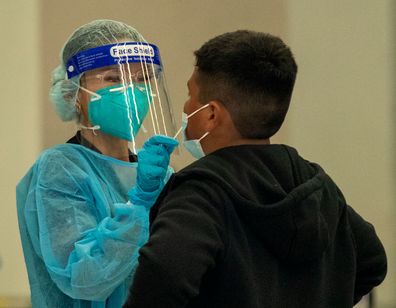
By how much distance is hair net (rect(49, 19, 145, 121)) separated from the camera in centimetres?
160

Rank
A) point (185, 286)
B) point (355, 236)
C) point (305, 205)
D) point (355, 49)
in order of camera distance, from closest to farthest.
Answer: point (185, 286), point (305, 205), point (355, 236), point (355, 49)

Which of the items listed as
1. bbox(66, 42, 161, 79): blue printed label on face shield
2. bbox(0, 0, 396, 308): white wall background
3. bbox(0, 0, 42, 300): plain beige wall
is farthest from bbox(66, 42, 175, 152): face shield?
bbox(0, 0, 42, 300): plain beige wall

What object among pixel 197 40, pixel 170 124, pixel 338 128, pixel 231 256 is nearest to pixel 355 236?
pixel 231 256

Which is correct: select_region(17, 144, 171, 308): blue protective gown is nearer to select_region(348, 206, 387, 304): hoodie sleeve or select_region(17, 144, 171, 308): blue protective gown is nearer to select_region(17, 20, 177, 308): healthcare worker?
select_region(17, 20, 177, 308): healthcare worker

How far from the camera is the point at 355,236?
49.8 inches

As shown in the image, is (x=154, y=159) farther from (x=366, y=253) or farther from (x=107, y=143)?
(x=366, y=253)

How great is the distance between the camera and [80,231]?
1.43 metres

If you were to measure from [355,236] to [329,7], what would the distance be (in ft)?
4.87

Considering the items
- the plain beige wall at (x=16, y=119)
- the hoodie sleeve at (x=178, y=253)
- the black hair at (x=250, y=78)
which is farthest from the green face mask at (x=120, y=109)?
the plain beige wall at (x=16, y=119)

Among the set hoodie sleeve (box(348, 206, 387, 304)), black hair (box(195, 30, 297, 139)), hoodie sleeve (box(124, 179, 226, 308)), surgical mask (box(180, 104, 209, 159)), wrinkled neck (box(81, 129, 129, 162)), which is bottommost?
hoodie sleeve (box(348, 206, 387, 304))

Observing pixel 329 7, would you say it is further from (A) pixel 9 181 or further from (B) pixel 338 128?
(A) pixel 9 181

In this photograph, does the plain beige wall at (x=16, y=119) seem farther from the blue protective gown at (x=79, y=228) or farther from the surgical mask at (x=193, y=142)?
the surgical mask at (x=193, y=142)

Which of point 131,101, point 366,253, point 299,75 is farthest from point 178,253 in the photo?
point 299,75

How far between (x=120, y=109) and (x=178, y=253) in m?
0.61
